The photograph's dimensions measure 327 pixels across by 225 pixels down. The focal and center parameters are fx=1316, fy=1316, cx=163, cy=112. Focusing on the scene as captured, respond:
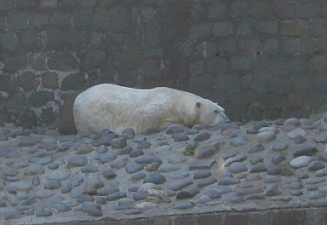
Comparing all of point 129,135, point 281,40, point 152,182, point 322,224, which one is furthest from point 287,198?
→ point 281,40

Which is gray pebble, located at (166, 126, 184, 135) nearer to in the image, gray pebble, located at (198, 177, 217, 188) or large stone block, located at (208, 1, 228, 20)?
gray pebble, located at (198, 177, 217, 188)

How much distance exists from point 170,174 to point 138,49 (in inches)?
143

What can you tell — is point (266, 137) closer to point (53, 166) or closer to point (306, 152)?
point (306, 152)

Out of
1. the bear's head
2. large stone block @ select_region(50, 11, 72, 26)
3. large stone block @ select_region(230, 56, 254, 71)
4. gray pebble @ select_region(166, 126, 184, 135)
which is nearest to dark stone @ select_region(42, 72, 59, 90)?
large stone block @ select_region(50, 11, 72, 26)

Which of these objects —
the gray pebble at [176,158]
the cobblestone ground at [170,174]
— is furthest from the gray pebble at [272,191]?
the gray pebble at [176,158]

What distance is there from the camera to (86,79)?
12172 mm

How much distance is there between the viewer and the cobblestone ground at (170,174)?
26.7 feet

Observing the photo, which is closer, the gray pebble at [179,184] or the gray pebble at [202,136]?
A: the gray pebble at [179,184]

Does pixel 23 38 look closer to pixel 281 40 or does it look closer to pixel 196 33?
pixel 196 33

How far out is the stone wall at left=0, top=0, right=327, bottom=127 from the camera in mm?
12117

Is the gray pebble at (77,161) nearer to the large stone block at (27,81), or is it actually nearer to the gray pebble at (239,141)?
the gray pebble at (239,141)

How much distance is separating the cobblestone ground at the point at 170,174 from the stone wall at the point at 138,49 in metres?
2.42

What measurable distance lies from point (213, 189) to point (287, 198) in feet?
1.77

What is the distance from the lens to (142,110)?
33.3 ft
